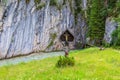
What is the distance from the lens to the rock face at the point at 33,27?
68.0 metres

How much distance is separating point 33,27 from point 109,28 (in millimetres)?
16140

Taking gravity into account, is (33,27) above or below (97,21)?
below

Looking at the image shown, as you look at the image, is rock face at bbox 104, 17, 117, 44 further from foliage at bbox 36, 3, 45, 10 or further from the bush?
the bush

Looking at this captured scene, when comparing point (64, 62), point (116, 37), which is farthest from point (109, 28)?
point (64, 62)

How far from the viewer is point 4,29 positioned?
6788 cm

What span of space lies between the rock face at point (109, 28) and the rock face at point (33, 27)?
9859 mm

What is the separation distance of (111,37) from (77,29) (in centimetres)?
1422

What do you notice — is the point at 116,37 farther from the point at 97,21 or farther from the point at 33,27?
the point at 33,27

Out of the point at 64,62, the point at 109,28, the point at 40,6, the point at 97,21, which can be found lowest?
the point at 64,62

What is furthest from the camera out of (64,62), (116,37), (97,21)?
(97,21)

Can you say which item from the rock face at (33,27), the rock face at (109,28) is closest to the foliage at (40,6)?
the rock face at (33,27)

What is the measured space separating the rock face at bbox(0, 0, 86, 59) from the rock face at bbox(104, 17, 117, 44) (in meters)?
9.86

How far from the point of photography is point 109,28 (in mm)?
63562

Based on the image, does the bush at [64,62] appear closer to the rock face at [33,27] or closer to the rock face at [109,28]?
the rock face at [109,28]
